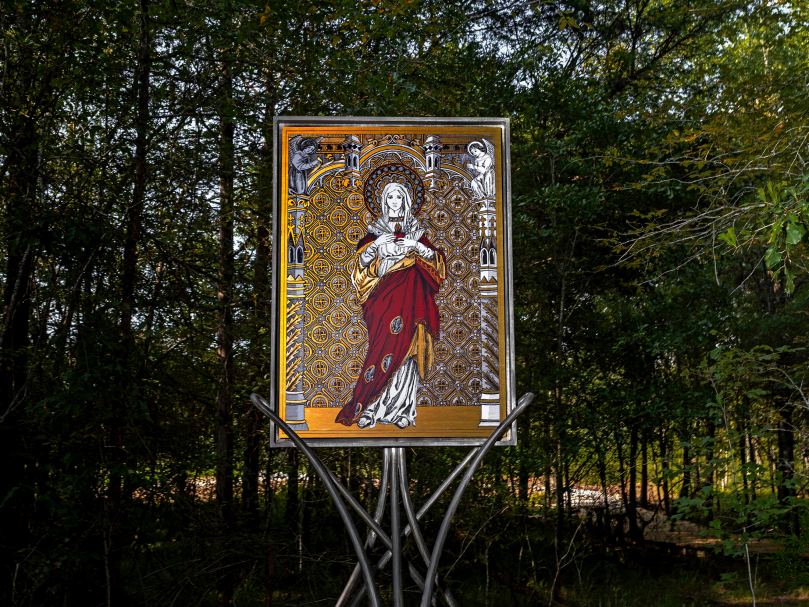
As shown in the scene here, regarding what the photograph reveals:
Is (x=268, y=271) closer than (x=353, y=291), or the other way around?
(x=353, y=291)

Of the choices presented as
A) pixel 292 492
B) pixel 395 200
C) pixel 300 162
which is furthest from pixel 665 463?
pixel 300 162

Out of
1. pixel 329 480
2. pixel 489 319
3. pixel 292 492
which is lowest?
pixel 292 492

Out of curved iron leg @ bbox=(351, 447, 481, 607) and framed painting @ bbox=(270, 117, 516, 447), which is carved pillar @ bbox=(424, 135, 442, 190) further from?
curved iron leg @ bbox=(351, 447, 481, 607)

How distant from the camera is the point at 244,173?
3693 millimetres

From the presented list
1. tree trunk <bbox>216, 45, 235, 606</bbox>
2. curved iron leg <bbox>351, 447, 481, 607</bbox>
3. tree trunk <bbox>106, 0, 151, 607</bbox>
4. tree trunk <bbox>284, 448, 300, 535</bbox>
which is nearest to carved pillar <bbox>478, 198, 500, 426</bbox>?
curved iron leg <bbox>351, 447, 481, 607</bbox>

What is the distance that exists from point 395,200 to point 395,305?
34 cm

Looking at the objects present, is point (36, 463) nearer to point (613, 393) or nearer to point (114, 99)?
point (114, 99)

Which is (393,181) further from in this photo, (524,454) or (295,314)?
(524,454)

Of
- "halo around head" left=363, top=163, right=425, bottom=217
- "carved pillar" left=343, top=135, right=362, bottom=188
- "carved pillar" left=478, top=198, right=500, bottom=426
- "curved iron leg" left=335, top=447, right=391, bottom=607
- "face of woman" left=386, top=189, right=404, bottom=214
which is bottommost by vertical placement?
"curved iron leg" left=335, top=447, right=391, bottom=607

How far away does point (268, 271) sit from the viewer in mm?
4082

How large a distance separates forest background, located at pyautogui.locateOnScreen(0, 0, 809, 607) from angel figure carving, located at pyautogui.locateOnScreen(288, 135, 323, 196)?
1.28 metres

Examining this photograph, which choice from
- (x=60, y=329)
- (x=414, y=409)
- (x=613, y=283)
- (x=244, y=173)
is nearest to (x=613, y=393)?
(x=613, y=283)

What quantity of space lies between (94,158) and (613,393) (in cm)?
440

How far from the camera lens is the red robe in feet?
6.40
